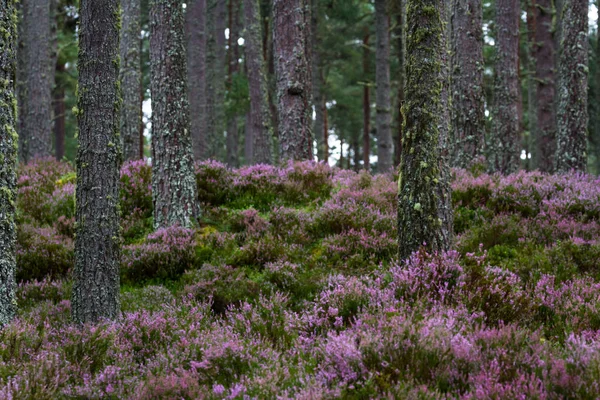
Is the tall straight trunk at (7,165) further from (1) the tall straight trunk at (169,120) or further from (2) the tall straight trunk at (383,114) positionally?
(2) the tall straight trunk at (383,114)

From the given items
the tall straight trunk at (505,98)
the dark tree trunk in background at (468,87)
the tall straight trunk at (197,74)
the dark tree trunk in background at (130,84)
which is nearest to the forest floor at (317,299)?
the dark tree trunk in background at (468,87)

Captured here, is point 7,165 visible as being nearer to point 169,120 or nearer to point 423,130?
point 169,120

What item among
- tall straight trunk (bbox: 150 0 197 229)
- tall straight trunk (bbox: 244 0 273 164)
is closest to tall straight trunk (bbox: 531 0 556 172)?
A: tall straight trunk (bbox: 244 0 273 164)

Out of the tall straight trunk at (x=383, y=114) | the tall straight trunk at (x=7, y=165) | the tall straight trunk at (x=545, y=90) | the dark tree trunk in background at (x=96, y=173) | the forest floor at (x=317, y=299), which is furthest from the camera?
the tall straight trunk at (x=383, y=114)

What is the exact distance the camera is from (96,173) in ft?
18.1

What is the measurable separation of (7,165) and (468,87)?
9.60m

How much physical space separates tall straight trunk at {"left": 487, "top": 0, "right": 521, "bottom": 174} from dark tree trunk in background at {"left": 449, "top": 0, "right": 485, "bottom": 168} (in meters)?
2.32

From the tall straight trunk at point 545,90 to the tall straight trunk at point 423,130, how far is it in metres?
13.0

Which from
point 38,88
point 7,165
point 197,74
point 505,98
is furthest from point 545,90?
point 7,165

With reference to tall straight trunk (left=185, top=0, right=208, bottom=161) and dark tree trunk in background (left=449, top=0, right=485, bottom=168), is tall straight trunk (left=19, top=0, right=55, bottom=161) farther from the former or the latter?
dark tree trunk in background (left=449, top=0, right=485, bottom=168)

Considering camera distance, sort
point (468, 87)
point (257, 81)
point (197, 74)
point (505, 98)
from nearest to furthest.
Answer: point (468, 87) < point (505, 98) < point (257, 81) < point (197, 74)

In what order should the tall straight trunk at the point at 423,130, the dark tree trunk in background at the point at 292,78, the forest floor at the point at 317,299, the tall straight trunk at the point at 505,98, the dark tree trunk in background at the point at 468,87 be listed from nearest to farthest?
the forest floor at the point at 317,299, the tall straight trunk at the point at 423,130, the dark tree trunk in background at the point at 292,78, the dark tree trunk in background at the point at 468,87, the tall straight trunk at the point at 505,98

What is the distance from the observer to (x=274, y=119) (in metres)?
26.5

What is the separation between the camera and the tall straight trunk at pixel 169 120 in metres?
8.38
